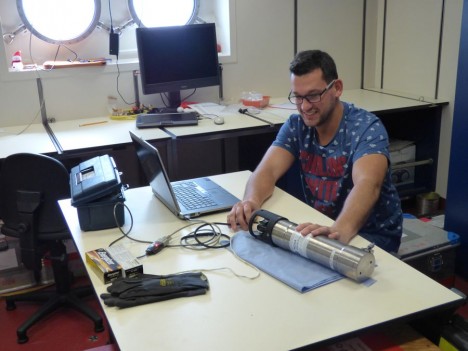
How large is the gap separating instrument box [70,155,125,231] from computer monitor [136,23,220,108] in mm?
1545

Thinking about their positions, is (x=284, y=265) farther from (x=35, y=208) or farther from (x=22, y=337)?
(x=22, y=337)

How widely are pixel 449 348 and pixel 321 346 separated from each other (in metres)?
0.50

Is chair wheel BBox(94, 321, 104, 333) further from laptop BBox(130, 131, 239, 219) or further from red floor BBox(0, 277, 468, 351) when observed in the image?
laptop BBox(130, 131, 239, 219)

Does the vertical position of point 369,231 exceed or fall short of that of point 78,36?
it falls short

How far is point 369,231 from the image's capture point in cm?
203

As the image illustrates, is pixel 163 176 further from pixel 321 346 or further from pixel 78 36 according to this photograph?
pixel 78 36

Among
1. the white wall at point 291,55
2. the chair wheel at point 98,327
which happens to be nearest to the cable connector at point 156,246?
the chair wheel at point 98,327

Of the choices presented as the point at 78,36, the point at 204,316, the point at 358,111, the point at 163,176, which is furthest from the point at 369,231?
the point at 78,36

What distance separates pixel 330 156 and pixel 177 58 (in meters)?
1.59

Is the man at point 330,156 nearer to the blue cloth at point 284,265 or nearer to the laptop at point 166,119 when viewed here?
the blue cloth at point 284,265

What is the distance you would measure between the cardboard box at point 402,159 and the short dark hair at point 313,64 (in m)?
1.85

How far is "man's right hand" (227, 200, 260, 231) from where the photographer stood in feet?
5.73

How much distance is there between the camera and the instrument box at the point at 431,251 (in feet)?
8.21

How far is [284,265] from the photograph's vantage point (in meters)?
1.48
